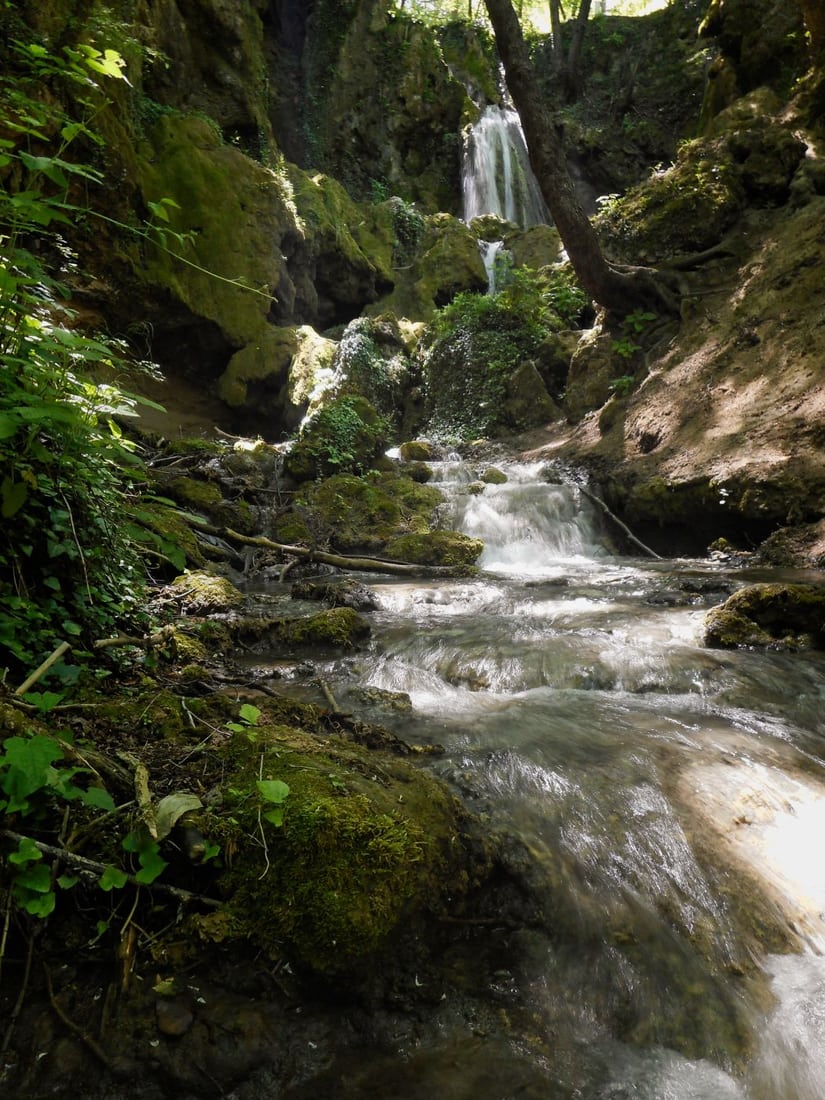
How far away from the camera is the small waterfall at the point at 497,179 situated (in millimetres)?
22000

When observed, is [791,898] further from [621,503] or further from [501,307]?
[501,307]

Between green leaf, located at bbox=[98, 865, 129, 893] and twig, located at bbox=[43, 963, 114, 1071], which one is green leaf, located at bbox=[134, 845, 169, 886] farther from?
twig, located at bbox=[43, 963, 114, 1071]

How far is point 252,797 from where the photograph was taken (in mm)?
1691

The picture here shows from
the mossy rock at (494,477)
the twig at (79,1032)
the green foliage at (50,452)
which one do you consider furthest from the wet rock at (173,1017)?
the mossy rock at (494,477)

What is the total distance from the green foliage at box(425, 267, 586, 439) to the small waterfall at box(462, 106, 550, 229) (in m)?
9.33

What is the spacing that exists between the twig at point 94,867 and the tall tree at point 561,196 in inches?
422

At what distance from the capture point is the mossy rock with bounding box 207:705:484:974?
1.54 metres

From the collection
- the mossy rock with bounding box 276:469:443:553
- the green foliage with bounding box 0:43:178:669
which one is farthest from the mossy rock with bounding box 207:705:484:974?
the mossy rock with bounding box 276:469:443:553

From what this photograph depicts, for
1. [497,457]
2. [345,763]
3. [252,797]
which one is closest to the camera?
[252,797]

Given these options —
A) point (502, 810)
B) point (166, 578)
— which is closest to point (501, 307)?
point (166, 578)

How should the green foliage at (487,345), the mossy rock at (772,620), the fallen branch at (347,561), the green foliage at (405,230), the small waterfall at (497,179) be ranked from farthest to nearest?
the small waterfall at (497,179)
the green foliage at (405,230)
the green foliage at (487,345)
the fallen branch at (347,561)
the mossy rock at (772,620)

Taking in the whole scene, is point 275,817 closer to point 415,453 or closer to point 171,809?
point 171,809

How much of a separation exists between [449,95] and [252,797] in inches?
1092

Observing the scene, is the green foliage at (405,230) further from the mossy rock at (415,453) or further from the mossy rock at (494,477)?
the mossy rock at (494,477)
